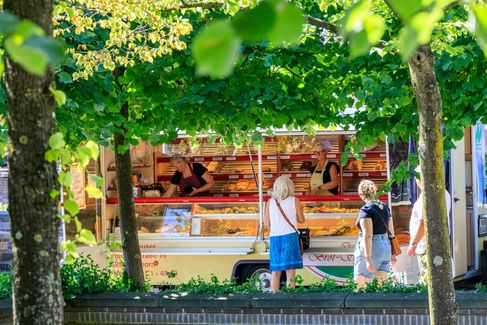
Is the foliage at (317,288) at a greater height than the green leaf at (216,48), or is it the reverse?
the green leaf at (216,48)

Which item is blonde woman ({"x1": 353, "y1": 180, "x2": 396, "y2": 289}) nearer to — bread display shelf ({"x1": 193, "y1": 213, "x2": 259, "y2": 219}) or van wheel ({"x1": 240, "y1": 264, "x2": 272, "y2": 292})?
van wheel ({"x1": 240, "y1": 264, "x2": 272, "y2": 292})

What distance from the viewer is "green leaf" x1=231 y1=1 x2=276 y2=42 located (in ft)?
6.37

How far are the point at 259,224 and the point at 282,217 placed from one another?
165 centimetres

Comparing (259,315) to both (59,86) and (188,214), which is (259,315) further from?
(188,214)

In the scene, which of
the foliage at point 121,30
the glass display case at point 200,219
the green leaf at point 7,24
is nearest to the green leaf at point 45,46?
the green leaf at point 7,24

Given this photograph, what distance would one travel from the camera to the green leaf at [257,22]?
194 cm

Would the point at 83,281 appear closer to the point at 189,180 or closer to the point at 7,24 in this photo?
the point at 189,180

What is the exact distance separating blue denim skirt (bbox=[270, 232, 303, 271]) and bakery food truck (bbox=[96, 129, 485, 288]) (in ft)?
3.90

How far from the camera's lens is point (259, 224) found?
1277cm

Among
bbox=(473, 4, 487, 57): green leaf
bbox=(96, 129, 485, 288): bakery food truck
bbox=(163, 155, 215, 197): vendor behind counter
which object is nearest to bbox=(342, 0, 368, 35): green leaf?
bbox=(473, 4, 487, 57): green leaf

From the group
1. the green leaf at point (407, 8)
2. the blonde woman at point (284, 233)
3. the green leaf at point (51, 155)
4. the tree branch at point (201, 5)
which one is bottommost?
the blonde woman at point (284, 233)

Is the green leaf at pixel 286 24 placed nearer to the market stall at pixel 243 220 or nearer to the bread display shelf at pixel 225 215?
the market stall at pixel 243 220

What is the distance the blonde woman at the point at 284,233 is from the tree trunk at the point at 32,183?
737 centimetres

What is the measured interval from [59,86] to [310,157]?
6468 mm
